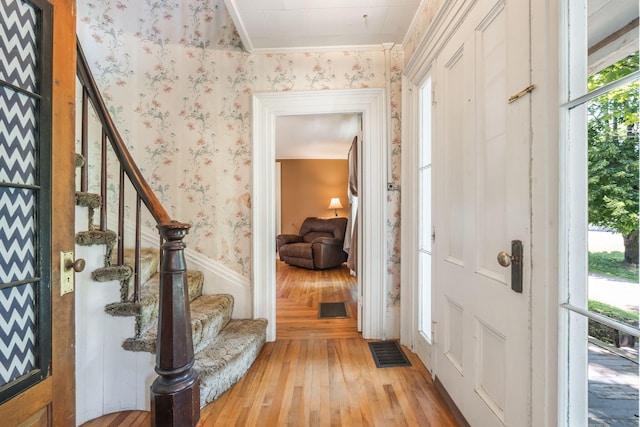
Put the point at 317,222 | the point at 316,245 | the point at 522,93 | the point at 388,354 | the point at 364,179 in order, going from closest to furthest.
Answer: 1. the point at 522,93
2. the point at 388,354
3. the point at 364,179
4. the point at 316,245
5. the point at 317,222

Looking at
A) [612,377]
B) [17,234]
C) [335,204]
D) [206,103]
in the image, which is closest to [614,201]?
[612,377]

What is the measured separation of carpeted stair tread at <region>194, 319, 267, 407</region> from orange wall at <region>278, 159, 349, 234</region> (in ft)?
14.9

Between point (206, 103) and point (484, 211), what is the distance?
2.22m

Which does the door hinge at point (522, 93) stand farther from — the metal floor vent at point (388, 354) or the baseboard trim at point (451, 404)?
the metal floor vent at point (388, 354)

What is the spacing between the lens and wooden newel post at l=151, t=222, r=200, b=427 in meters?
0.97

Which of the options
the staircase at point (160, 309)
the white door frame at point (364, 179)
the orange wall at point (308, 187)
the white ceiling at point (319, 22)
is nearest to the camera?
the staircase at point (160, 309)

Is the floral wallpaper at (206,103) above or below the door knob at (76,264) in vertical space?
above

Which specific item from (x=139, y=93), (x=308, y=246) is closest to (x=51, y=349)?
(x=139, y=93)

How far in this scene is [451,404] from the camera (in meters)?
1.41

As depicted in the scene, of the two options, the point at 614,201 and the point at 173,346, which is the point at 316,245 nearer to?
the point at 173,346

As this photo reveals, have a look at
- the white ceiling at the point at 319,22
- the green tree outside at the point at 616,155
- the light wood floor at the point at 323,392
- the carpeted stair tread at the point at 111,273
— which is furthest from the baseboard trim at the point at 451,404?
the white ceiling at the point at 319,22

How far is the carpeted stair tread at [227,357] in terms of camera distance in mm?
1512

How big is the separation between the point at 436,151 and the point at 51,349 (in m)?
1.86

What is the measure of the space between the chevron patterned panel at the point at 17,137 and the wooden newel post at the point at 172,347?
393mm
